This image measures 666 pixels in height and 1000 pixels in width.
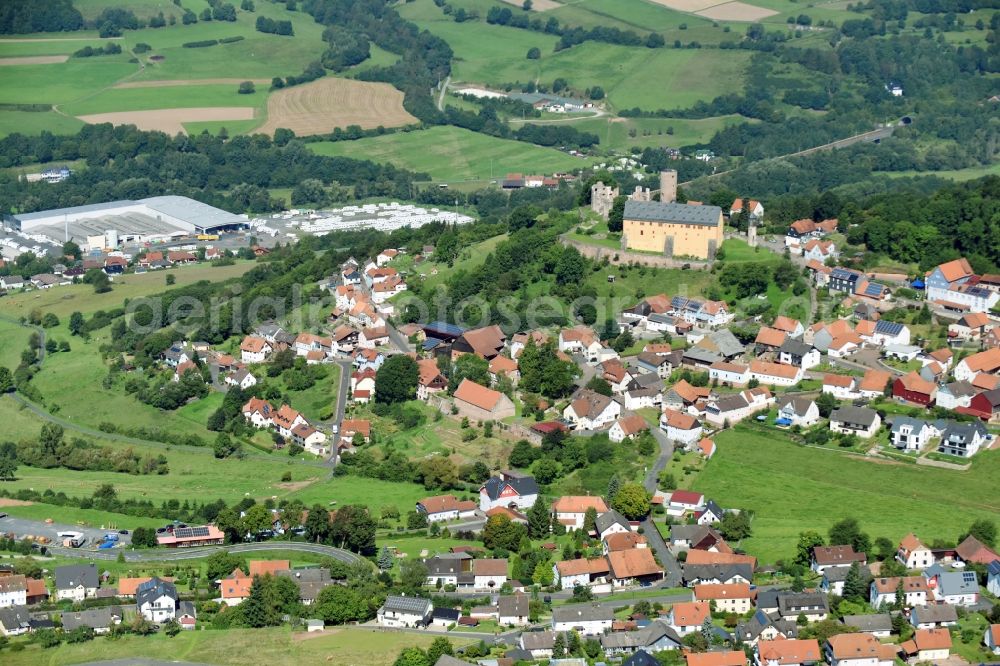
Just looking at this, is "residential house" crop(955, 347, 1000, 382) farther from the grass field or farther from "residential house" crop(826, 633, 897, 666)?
the grass field

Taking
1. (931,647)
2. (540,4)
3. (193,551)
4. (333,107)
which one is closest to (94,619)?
(193,551)

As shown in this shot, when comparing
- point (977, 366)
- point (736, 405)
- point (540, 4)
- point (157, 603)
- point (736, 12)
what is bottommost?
point (157, 603)

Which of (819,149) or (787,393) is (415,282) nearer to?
(787,393)

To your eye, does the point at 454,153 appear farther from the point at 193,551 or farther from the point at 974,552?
the point at 974,552

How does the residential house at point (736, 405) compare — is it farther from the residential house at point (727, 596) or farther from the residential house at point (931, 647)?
the residential house at point (931, 647)

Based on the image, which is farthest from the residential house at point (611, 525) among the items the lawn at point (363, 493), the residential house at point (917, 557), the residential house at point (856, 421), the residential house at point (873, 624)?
the residential house at point (856, 421)
